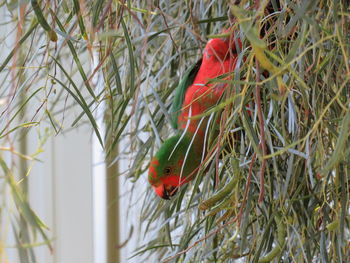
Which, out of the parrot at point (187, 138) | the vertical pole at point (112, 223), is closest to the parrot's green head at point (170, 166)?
the parrot at point (187, 138)

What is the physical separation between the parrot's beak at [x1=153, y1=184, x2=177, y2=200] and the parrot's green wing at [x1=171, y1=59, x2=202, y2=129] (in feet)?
0.18

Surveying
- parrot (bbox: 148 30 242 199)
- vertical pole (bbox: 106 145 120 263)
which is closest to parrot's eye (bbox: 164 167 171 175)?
parrot (bbox: 148 30 242 199)

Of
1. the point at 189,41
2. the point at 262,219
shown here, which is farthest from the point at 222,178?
the point at 189,41

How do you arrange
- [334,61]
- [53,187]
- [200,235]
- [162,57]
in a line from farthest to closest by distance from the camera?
[53,187], [162,57], [200,235], [334,61]

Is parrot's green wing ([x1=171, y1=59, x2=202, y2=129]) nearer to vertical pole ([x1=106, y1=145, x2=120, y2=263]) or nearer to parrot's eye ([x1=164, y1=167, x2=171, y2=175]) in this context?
parrot's eye ([x1=164, y1=167, x2=171, y2=175])

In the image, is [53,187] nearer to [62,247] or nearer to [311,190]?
[62,247]

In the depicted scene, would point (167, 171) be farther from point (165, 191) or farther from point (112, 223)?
point (112, 223)

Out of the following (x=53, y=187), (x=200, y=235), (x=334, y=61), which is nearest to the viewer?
(x=334, y=61)

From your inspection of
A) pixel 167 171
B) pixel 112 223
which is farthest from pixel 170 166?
pixel 112 223

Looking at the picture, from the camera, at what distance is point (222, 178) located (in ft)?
1.52

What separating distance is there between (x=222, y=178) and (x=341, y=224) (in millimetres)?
115

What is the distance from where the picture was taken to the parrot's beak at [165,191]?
0.50m

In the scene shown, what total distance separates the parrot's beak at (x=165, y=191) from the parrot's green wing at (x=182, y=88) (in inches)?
2.2

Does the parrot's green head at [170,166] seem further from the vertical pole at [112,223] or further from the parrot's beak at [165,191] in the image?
the vertical pole at [112,223]
